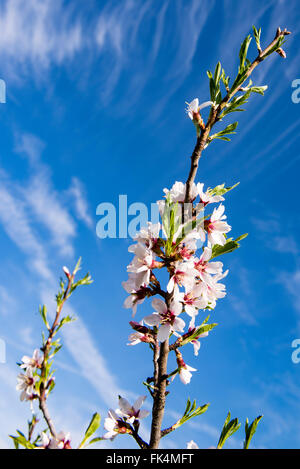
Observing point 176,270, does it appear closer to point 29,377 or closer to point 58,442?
point 58,442

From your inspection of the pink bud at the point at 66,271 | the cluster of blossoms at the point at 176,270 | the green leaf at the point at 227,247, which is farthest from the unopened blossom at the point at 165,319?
the pink bud at the point at 66,271

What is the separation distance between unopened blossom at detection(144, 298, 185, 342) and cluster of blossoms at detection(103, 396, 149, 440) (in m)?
0.58

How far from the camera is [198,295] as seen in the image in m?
1.97

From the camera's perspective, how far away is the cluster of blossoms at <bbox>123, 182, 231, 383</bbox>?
1927 millimetres

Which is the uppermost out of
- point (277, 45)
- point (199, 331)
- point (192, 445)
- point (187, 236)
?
point (277, 45)

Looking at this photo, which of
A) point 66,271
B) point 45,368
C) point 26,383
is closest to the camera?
point 45,368

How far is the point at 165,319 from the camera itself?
77.3 inches

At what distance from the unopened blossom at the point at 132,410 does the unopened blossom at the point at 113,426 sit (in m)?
0.04

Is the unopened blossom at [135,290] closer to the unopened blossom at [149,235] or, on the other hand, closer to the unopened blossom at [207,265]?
the unopened blossom at [149,235]

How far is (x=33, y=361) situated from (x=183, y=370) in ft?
7.72

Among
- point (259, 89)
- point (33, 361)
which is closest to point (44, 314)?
point (33, 361)
